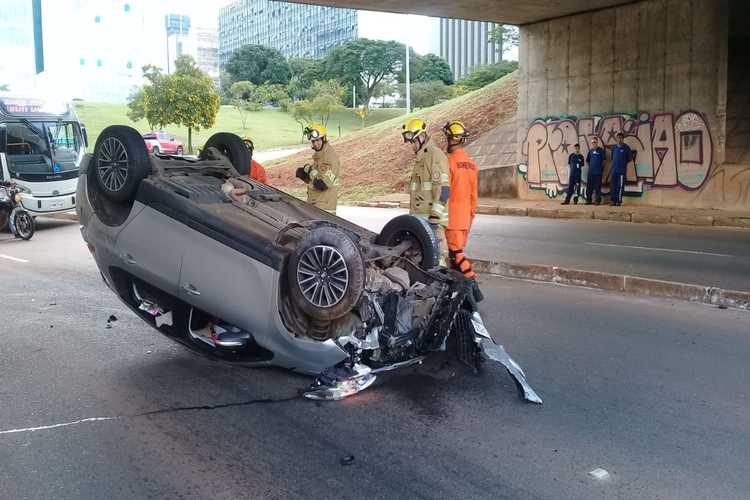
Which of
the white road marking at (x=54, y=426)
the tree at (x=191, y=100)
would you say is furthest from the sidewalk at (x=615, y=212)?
the tree at (x=191, y=100)

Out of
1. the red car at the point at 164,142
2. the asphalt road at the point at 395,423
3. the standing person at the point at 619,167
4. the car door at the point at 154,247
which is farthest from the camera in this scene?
the red car at the point at 164,142

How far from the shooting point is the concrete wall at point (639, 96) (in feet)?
52.7

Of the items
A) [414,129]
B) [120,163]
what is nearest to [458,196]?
[414,129]

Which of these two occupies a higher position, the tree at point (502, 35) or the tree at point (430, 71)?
the tree at point (430, 71)

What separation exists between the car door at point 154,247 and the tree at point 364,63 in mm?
68624

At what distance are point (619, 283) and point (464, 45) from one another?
97337mm

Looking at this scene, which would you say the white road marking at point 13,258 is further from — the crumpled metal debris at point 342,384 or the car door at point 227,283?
the crumpled metal debris at point 342,384

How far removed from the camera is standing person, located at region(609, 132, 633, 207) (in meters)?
17.4

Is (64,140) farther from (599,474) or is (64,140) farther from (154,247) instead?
(599,474)

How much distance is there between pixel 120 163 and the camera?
5.46 metres

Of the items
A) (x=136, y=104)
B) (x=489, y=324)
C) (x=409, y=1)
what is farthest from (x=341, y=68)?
(x=489, y=324)

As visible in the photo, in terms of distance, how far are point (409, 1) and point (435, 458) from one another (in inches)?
564

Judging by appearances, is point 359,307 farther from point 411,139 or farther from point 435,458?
point 411,139

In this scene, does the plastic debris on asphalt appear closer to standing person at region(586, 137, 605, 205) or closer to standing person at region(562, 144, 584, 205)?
standing person at region(586, 137, 605, 205)
